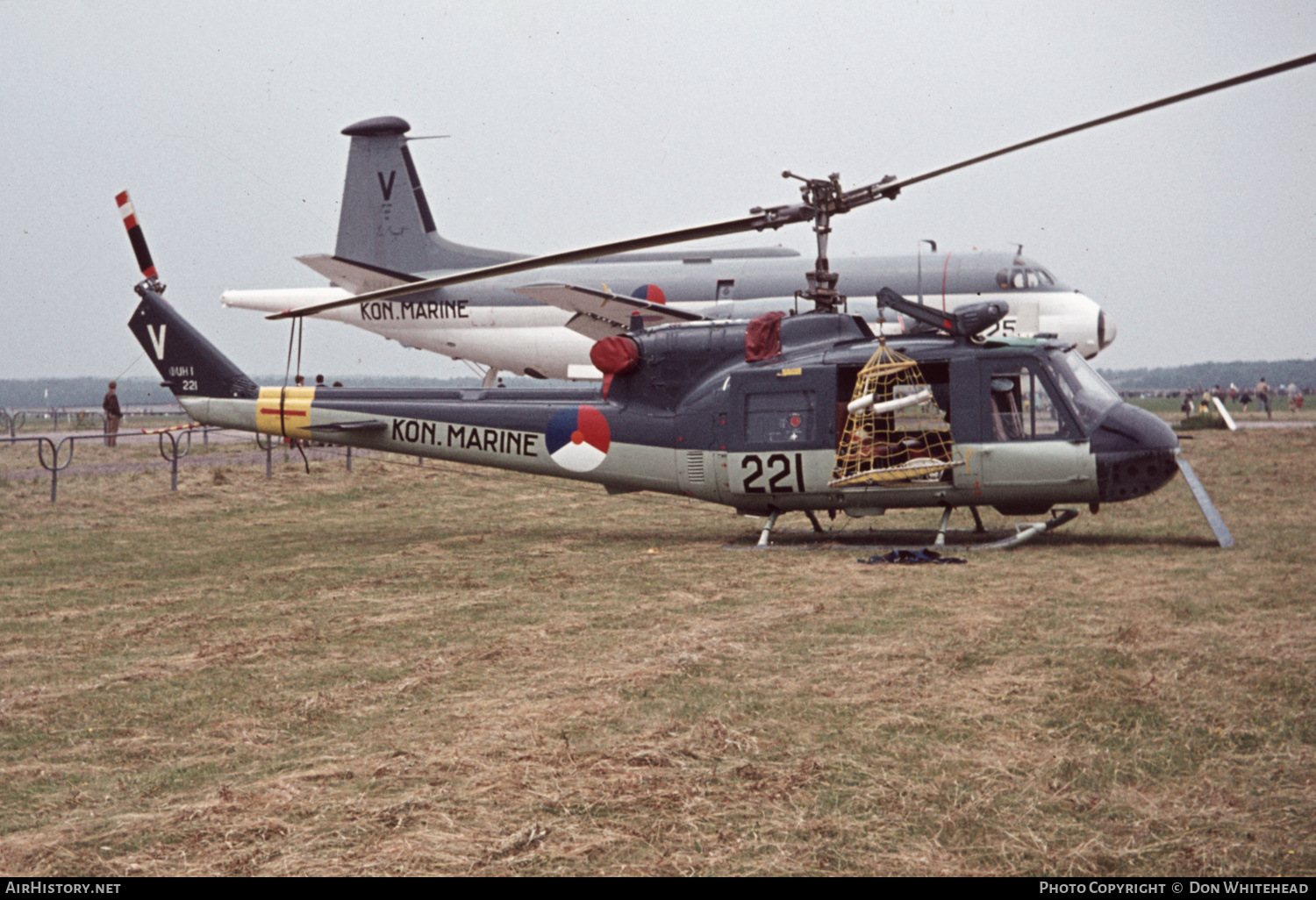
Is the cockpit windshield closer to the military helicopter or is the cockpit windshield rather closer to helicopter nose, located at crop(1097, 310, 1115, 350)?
the military helicopter

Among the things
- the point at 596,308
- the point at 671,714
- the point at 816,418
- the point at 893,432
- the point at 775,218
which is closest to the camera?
the point at 671,714

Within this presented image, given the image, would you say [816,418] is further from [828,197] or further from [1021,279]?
[1021,279]

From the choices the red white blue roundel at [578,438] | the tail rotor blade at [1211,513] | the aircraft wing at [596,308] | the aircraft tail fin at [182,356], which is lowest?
the tail rotor blade at [1211,513]

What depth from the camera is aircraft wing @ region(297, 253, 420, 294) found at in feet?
88.1

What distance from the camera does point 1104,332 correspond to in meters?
24.9

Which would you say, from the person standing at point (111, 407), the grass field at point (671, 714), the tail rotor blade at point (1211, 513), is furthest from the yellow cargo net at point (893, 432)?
the person standing at point (111, 407)

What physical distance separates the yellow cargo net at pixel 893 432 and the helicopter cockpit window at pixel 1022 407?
565 mm

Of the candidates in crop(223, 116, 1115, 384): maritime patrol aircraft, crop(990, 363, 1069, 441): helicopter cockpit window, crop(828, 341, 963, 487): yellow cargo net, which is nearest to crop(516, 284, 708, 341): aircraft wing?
crop(223, 116, 1115, 384): maritime patrol aircraft

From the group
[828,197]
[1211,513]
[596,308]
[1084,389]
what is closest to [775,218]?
[828,197]

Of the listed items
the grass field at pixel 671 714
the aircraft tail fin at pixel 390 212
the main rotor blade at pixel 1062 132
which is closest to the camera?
the grass field at pixel 671 714

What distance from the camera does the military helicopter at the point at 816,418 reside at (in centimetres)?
1198

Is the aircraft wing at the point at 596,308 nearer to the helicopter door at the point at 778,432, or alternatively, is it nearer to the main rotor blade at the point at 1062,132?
the helicopter door at the point at 778,432

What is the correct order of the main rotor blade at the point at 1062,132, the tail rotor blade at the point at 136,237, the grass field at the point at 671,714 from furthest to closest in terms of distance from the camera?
1. the tail rotor blade at the point at 136,237
2. the main rotor blade at the point at 1062,132
3. the grass field at the point at 671,714

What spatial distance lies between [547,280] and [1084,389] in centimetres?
1827
